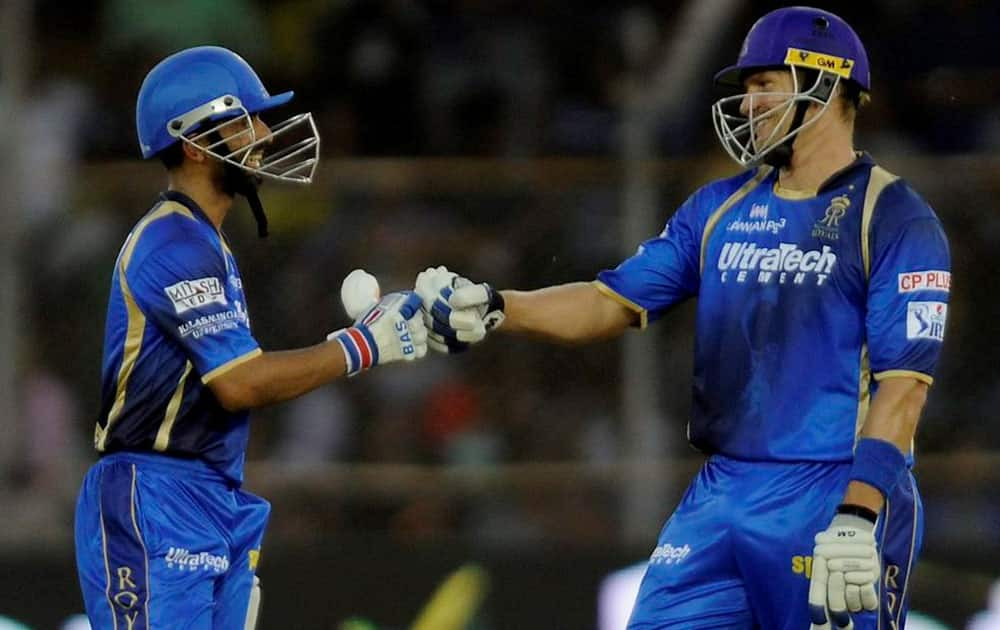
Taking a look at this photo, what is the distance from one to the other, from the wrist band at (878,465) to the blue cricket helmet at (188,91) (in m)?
1.95

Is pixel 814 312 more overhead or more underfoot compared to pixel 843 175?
more underfoot

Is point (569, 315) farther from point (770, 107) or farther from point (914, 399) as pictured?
point (914, 399)

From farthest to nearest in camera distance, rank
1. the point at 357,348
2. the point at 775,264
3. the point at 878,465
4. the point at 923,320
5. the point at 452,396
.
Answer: the point at 452,396 < the point at 357,348 < the point at 775,264 < the point at 923,320 < the point at 878,465

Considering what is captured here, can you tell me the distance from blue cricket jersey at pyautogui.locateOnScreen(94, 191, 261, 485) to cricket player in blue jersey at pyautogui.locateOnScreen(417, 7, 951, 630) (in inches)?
27.3

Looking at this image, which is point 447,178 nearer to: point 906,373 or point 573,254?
point 573,254

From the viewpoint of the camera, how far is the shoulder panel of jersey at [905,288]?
550 cm

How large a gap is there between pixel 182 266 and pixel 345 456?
3.11m

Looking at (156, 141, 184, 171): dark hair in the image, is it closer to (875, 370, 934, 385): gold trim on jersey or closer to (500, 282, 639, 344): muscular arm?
(500, 282, 639, 344): muscular arm

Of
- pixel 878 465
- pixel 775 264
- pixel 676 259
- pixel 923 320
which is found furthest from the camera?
pixel 676 259

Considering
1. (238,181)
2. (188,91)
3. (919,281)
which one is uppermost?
(188,91)

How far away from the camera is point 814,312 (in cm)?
568

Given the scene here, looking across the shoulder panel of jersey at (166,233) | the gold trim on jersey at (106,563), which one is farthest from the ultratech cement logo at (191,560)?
the shoulder panel of jersey at (166,233)

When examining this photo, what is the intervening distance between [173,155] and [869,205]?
1955 mm

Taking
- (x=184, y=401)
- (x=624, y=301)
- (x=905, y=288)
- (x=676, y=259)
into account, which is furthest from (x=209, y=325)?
(x=905, y=288)
